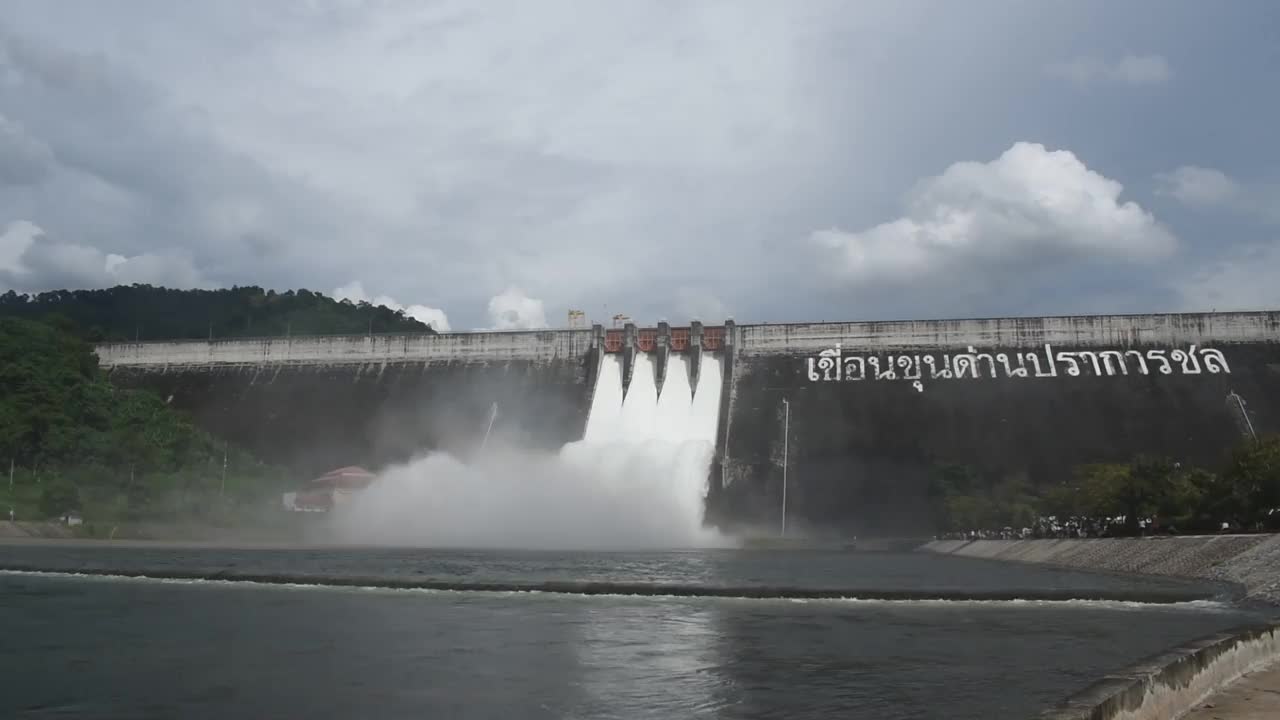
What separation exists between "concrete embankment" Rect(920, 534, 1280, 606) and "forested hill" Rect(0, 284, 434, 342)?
258 ft

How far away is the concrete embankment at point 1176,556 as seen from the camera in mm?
23848

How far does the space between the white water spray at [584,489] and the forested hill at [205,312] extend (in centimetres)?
4835

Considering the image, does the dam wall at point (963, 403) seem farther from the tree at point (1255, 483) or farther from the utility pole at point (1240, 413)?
the tree at point (1255, 483)

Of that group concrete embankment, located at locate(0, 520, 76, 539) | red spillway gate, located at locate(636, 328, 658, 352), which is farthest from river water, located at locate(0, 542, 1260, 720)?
red spillway gate, located at locate(636, 328, 658, 352)

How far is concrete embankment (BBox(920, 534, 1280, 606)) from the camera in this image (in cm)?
2385

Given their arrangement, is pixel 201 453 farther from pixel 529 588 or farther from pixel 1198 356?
pixel 1198 356

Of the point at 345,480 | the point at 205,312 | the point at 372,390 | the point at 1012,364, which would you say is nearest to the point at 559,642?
the point at 345,480

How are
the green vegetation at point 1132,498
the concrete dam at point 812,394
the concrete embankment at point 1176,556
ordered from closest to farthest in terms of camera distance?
the concrete embankment at point 1176,556
the green vegetation at point 1132,498
the concrete dam at point 812,394

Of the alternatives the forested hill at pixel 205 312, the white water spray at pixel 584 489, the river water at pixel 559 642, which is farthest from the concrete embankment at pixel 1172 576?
the forested hill at pixel 205 312

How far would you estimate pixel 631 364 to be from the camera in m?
67.6

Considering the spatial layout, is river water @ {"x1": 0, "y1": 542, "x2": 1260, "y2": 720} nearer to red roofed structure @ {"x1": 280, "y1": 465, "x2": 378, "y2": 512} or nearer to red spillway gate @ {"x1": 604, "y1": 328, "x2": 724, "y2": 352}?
red roofed structure @ {"x1": 280, "y1": 465, "x2": 378, "y2": 512}

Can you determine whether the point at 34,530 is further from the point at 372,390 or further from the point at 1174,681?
the point at 1174,681

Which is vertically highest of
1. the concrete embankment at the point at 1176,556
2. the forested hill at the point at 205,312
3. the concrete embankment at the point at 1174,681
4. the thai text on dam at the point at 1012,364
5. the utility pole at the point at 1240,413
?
the forested hill at the point at 205,312

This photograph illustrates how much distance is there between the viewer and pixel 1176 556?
2981 cm
